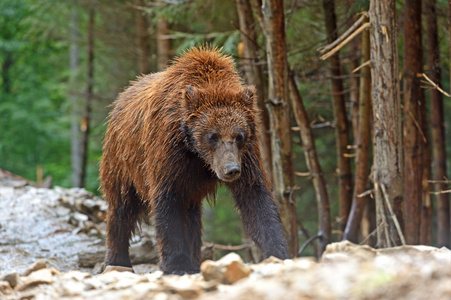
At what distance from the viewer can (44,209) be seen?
34.1 ft

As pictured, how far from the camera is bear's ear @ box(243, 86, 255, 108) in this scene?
239 inches

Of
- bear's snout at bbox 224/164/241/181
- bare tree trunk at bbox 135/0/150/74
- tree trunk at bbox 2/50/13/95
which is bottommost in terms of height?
bear's snout at bbox 224/164/241/181

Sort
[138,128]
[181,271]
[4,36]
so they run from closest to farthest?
[181,271], [138,128], [4,36]

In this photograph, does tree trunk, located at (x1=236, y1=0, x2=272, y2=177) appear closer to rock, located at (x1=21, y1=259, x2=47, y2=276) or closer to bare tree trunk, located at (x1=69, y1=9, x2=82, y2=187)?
rock, located at (x1=21, y1=259, x2=47, y2=276)

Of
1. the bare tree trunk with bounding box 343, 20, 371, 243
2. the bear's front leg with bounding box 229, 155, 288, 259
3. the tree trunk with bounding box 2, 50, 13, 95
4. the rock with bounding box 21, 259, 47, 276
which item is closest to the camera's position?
the rock with bounding box 21, 259, 47, 276

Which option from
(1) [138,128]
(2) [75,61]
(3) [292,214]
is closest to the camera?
(1) [138,128]

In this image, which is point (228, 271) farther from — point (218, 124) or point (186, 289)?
point (218, 124)

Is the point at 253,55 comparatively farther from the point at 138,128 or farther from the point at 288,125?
the point at 138,128

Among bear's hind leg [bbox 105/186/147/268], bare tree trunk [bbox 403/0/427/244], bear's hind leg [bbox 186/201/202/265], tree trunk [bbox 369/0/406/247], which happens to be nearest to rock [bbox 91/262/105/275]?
bear's hind leg [bbox 105/186/147/268]

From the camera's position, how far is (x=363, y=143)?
31.0 ft

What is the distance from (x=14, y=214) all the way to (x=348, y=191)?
6.06m

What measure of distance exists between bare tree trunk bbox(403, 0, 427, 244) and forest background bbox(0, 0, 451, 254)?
1.8 inches

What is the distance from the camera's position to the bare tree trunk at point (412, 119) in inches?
320

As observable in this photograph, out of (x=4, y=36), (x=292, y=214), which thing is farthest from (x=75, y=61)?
(x=292, y=214)
